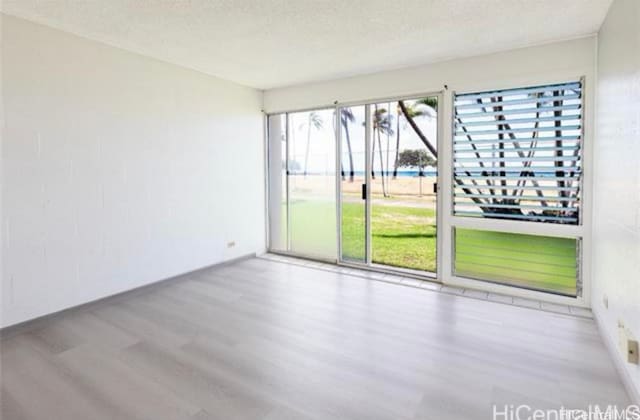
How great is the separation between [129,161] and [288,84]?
90.6 inches

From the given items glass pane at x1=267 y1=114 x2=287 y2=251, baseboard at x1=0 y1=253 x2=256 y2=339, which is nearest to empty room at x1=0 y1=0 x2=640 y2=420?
baseboard at x1=0 y1=253 x2=256 y2=339

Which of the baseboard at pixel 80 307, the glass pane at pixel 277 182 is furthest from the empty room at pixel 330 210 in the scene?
the glass pane at pixel 277 182

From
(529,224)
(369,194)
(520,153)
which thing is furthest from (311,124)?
(529,224)

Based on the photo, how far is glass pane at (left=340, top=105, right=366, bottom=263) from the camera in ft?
14.6

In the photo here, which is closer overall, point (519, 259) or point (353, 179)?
point (519, 259)

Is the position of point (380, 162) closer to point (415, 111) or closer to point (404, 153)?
point (404, 153)

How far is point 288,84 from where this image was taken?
4758mm

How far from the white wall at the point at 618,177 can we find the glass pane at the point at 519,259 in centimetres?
33

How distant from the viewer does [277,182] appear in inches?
208

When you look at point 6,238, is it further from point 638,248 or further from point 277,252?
point 638,248

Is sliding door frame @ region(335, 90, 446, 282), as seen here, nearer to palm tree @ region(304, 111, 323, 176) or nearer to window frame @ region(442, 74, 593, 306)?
window frame @ region(442, 74, 593, 306)

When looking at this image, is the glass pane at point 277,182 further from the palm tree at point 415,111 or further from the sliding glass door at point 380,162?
the palm tree at point 415,111

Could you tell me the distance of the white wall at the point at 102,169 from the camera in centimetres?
275

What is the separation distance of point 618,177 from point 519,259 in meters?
1.49
